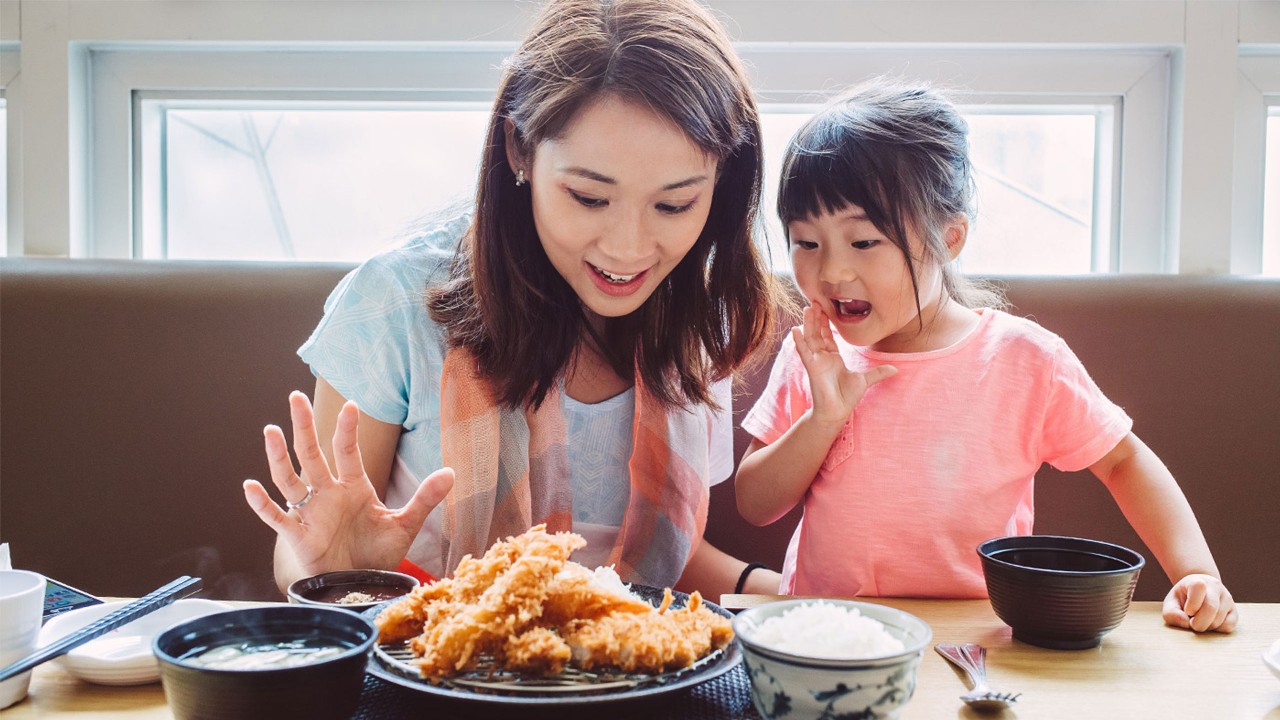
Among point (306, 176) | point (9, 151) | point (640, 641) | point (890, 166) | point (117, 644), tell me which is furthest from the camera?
point (306, 176)

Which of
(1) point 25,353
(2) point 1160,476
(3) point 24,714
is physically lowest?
(3) point 24,714

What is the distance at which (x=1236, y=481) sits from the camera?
1.78 metres

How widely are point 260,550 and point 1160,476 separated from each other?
1617 mm

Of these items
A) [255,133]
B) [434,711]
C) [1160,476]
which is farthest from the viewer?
[255,133]

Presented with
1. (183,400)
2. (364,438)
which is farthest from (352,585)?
(183,400)

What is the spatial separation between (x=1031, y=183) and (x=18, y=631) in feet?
7.13

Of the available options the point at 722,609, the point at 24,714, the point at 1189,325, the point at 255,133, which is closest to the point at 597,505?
the point at 722,609

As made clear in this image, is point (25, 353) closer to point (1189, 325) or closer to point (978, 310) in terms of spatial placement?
point (978, 310)

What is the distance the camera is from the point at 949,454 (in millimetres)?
1453

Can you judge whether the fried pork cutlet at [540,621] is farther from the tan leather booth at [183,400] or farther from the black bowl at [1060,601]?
the tan leather booth at [183,400]

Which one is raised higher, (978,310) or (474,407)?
(978,310)

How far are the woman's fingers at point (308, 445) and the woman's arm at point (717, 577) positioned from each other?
74 centimetres

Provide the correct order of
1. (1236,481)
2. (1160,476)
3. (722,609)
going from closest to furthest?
(722,609), (1160,476), (1236,481)

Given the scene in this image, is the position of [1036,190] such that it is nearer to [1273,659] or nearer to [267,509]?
[1273,659]
